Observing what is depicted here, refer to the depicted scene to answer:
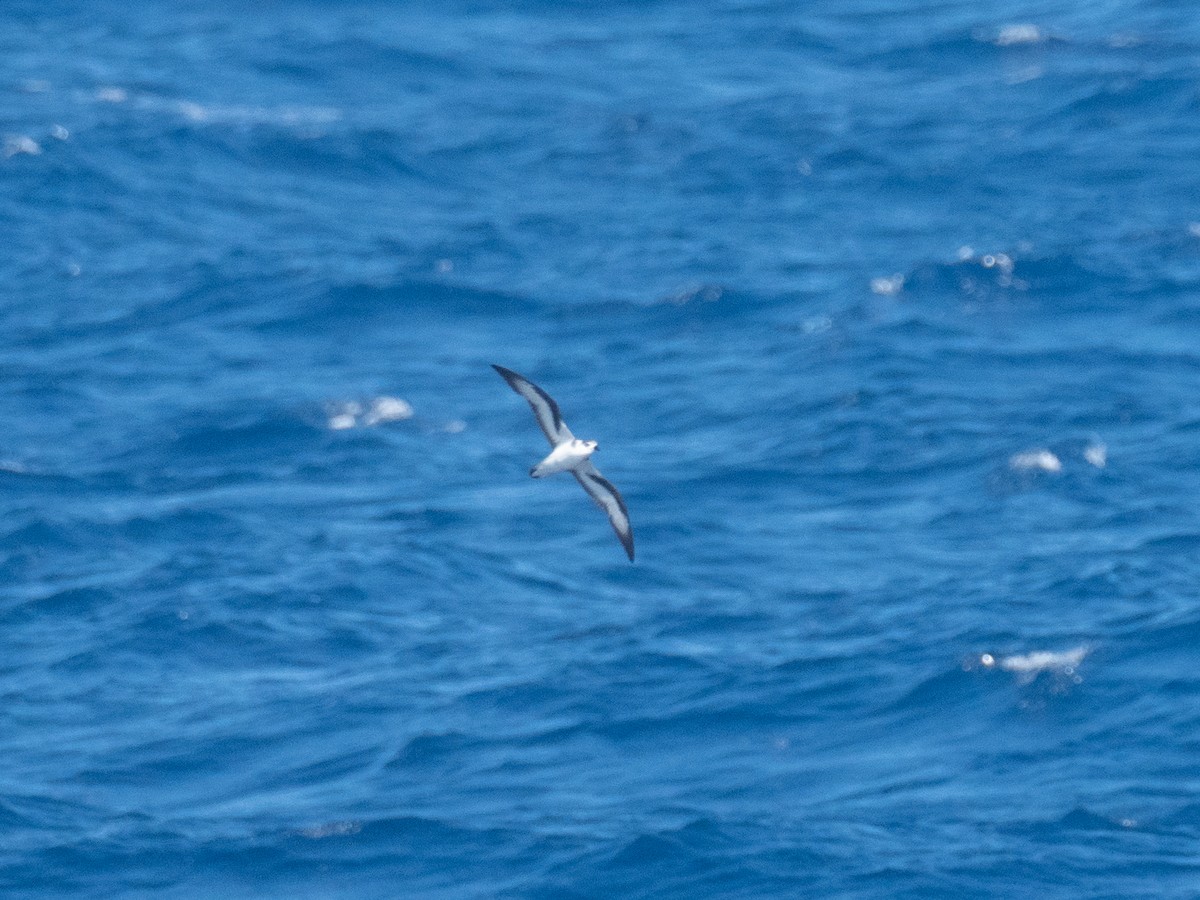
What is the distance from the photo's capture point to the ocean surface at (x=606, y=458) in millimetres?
36250

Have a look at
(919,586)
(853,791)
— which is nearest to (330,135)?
(919,586)

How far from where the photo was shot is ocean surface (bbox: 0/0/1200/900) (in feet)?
119

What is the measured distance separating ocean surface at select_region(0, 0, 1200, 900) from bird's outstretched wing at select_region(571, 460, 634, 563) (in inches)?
285

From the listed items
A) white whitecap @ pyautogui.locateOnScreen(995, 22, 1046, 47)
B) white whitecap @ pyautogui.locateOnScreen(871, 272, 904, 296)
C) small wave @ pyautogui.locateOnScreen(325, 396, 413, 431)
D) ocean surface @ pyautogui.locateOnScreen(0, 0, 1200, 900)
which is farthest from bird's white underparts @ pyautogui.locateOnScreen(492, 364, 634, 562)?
white whitecap @ pyautogui.locateOnScreen(995, 22, 1046, 47)

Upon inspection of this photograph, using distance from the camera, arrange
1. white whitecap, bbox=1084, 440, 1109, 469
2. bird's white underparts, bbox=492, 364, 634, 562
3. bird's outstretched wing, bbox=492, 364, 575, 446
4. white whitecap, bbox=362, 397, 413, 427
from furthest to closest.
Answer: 1. white whitecap, bbox=362, 397, 413, 427
2. white whitecap, bbox=1084, 440, 1109, 469
3. bird's white underparts, bbox=492, 364, 634, 562
4. bird's outstretched wing, bbox=492, 364, 575, 446

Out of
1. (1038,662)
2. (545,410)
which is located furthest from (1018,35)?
(545,410)

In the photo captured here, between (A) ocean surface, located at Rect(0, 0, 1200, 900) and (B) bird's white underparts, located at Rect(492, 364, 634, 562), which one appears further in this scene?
(A) ocean surface, located at Rect(0, 0, 1200, 900)

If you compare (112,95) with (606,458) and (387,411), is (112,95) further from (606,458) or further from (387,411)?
(606,458)

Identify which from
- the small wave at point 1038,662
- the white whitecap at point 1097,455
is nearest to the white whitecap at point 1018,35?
the white whitecap at point 1097,455

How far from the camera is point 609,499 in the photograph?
30.1 m

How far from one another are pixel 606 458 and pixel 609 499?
1708cm

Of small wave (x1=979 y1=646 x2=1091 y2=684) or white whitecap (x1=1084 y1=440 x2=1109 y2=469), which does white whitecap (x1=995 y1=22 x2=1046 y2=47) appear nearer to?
white whitecap (x1=1084 y1=440 x2=1109 y2=469)

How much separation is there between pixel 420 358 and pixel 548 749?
646 inches

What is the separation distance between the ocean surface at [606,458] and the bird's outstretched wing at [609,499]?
7232 mm
